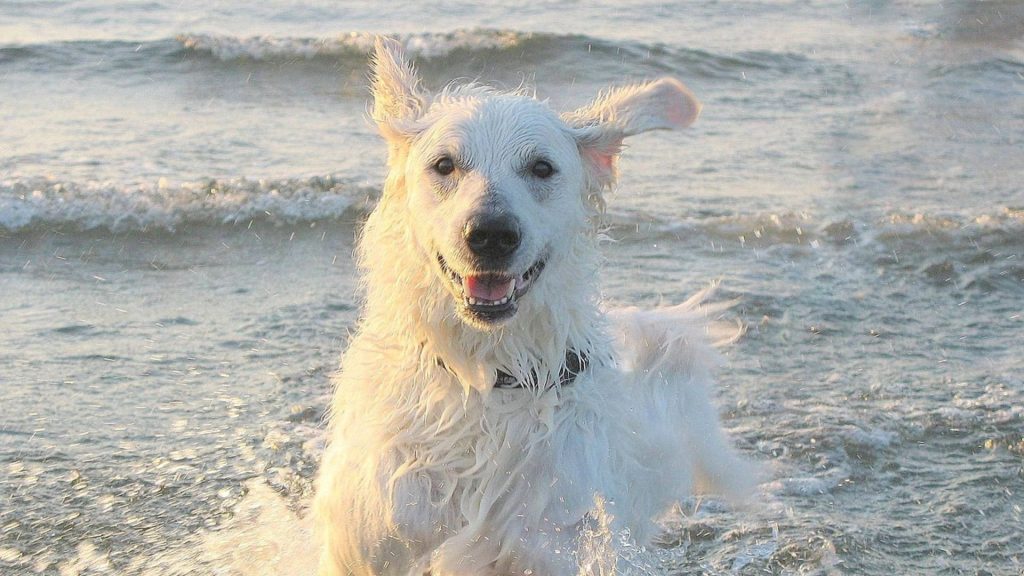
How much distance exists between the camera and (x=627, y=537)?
4.32 metres

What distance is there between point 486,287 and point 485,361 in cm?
35

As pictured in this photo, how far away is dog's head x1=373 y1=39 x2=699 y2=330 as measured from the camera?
3.91 metres

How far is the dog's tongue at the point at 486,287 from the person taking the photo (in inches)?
155

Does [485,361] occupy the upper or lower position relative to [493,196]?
lower

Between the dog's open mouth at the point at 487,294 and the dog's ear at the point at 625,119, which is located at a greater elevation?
the dog's ear at the point at 625,119

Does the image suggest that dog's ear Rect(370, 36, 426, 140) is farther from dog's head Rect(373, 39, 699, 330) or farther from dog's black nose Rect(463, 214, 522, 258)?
dog's black nose Rect(463, 214, 522, 258)

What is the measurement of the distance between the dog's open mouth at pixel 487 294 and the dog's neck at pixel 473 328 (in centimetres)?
11

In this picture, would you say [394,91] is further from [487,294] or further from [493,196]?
[487,294]

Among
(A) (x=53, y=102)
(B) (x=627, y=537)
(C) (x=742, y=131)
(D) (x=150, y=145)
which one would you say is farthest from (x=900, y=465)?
(A) (x=53, y=102)

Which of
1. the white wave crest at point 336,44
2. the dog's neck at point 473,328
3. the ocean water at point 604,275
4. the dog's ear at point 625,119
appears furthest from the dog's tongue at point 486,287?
the white wave crest at point 336,44

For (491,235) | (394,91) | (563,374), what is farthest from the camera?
(394,91)

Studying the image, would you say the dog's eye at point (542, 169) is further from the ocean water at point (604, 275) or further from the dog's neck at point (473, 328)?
the ocean water at point (604, 275)

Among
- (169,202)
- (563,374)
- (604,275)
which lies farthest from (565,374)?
(169,202)

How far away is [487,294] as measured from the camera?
12.9 feet
